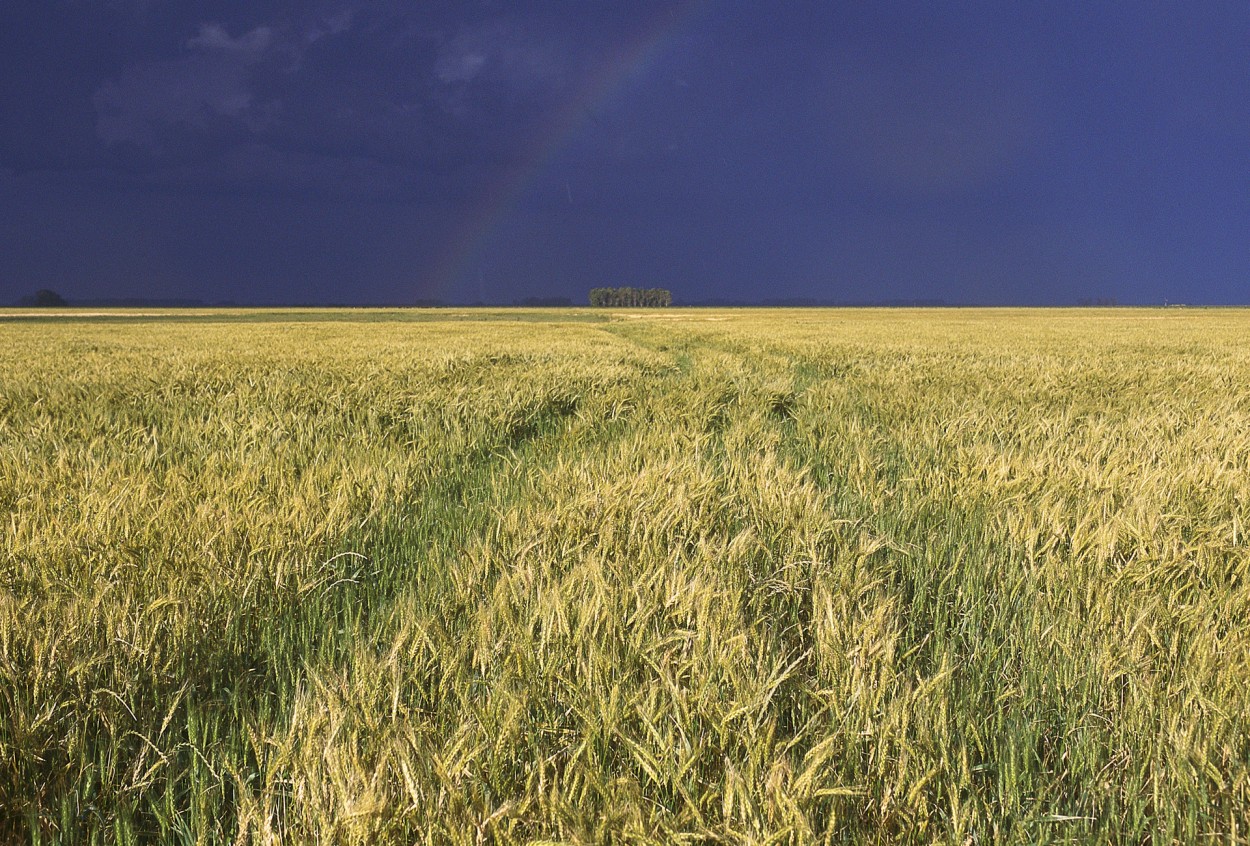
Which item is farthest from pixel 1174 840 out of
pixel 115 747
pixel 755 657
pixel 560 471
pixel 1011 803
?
pixel 560 471

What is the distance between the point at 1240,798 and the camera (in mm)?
1112

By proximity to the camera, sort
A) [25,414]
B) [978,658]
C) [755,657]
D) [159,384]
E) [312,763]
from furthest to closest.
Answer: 1. [159,384]
2. [25,414]
3. [978,658]
4. [755,657]
5. [312,763]

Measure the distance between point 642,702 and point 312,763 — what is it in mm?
585

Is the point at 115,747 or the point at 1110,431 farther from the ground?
the point at 1110,431

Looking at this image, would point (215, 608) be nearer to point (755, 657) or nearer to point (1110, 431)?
point (755, 657)

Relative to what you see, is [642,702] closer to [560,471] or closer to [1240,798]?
[1240,798]

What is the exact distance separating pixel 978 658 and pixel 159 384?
767cm

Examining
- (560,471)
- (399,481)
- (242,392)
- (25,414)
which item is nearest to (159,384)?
(242,392)

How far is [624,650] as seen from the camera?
4.92 ft

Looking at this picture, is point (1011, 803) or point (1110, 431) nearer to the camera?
point (1011, 803)

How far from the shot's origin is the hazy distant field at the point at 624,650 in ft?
3.59

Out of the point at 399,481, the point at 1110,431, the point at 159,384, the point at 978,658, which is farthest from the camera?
the point at 159,384

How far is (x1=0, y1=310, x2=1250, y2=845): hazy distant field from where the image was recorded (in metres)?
1.09

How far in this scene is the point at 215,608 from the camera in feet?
5.80
